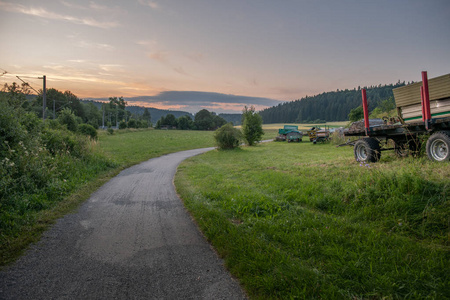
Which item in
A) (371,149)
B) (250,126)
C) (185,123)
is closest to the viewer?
(371,149)

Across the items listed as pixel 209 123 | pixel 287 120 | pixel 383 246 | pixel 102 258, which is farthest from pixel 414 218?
pixel 287 120

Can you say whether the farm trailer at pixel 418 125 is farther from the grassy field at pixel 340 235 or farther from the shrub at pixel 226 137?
the shrub at pixel 226 137

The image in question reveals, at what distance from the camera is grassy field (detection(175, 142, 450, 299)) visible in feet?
9.36

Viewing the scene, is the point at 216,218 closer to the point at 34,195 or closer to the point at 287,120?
the point at 34,195

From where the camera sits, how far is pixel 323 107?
121938 millimetres

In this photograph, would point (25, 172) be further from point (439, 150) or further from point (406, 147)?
point (406, 147)

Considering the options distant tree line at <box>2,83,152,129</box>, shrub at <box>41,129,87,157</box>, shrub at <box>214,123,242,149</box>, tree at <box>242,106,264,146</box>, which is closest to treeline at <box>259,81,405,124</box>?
distant tree line at <box>2,83,152,129</box>

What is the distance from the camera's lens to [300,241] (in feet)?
12.8

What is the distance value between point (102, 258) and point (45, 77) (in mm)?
29733

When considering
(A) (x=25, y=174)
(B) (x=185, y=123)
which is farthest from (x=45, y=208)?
(B) (x=185, y=123)

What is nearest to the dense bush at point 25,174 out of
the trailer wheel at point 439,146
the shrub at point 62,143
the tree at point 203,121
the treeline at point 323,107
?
the shrub at point 62,143

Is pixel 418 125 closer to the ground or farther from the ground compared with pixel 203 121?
closer to the ground

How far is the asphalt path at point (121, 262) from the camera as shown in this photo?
2930mm

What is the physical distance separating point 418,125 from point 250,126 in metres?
24.0
